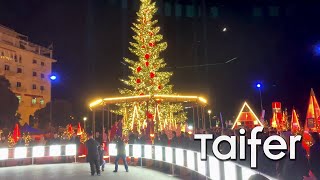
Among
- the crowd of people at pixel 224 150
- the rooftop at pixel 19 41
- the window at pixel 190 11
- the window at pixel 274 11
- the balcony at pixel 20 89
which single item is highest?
the window at pixel 190 11

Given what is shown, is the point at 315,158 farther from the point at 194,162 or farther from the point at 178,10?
the point at 178,10

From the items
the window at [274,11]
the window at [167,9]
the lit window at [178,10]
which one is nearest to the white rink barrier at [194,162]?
the window at [167,9]

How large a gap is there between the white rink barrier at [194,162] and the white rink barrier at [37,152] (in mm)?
2664

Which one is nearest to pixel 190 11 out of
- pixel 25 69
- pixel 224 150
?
pixel 25 69

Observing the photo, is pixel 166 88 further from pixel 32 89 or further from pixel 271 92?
pixel 32 89

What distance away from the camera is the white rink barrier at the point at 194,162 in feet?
26.2

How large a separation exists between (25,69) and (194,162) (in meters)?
65.3

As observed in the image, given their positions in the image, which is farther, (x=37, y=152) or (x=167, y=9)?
(x=167, y=9)

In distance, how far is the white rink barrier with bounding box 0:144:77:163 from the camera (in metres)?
20.7

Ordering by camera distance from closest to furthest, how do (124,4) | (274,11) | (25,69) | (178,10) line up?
(124,4)
(274,11)
(178,10)
(25,69)

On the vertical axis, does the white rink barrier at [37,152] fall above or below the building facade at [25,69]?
below

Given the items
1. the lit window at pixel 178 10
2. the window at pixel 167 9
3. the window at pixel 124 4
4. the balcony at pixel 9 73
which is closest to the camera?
the window at pixel 124 4

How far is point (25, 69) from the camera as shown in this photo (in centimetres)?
7219

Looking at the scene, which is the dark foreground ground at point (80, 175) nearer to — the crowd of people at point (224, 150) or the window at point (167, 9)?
the crowd of people at point (224, 150)
